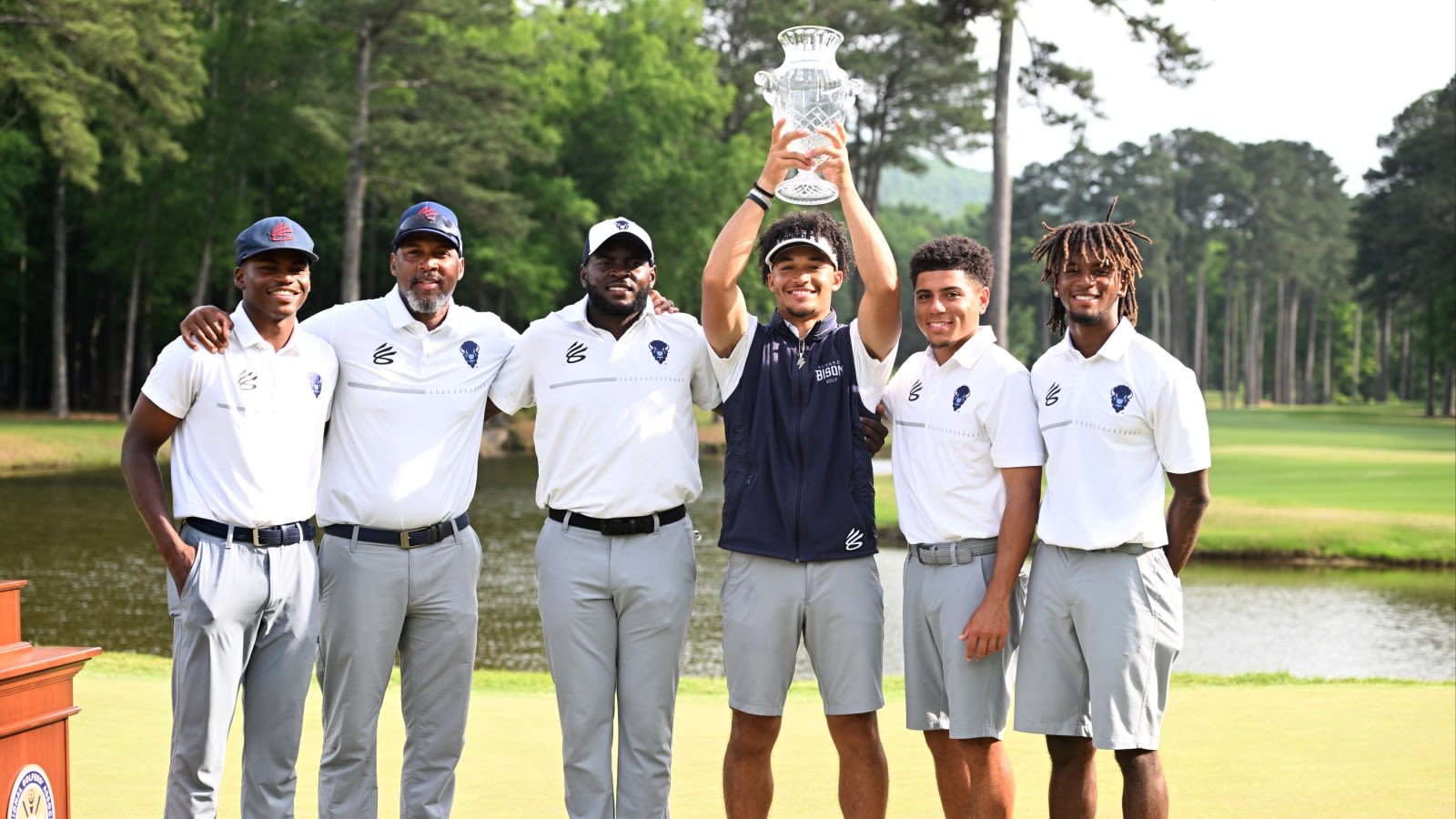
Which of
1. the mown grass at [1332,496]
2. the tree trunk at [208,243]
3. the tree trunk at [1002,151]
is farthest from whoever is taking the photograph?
the tree trunk at [208,243]

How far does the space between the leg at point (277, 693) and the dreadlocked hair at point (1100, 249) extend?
2959mm

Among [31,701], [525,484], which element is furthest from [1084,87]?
[31,701]

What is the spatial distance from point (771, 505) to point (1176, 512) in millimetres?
1447

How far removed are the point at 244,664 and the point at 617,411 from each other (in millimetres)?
1632

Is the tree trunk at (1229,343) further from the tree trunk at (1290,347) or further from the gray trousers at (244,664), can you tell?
the gray trousers at (244,664)

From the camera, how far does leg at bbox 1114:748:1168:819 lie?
470 cm

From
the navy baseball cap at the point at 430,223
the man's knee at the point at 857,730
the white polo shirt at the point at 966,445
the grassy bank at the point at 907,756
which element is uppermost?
the navy baseball cap at the point at 430,223

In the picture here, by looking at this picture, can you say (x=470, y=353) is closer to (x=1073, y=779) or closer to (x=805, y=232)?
(x=805, y=232)

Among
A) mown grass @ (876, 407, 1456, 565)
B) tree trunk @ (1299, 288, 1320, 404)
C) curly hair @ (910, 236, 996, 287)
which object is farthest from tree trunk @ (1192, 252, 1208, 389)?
curly hair @ (910, 236, 996, 287)

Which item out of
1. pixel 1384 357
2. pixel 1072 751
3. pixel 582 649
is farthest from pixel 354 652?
pixel 1384 357

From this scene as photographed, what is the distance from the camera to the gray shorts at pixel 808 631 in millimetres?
4973

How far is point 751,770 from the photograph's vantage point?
506 cm

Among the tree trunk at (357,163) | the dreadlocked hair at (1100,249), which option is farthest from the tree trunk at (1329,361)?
the dreadlocked hair at (1100,249)

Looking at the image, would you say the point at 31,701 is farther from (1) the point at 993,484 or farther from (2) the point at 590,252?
(1) the point at 993,484
